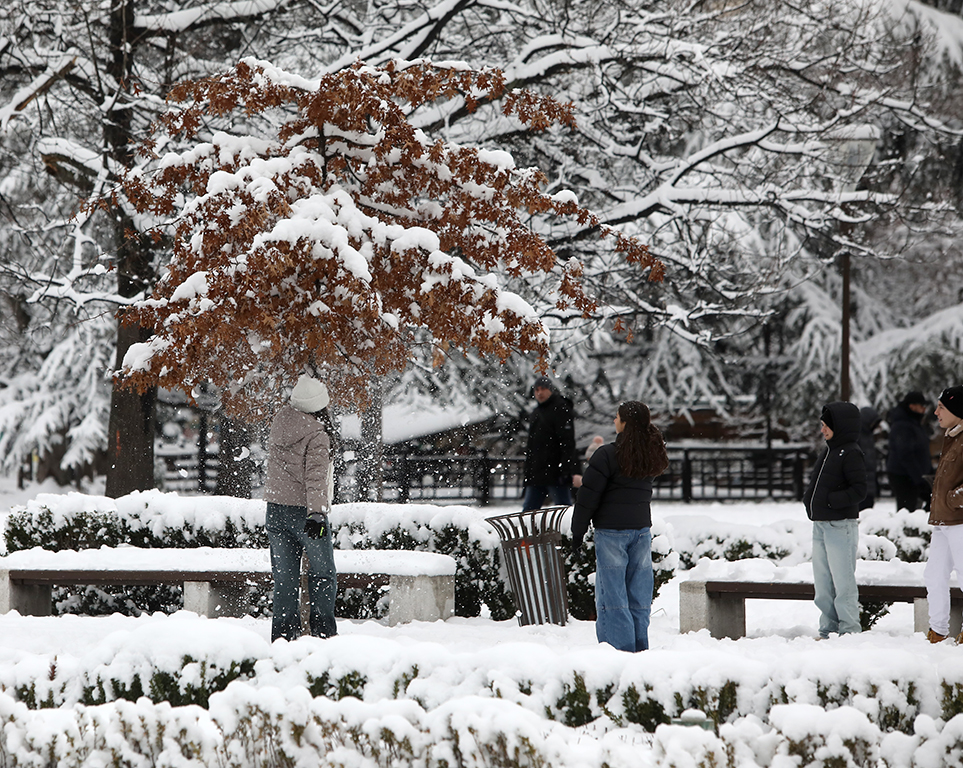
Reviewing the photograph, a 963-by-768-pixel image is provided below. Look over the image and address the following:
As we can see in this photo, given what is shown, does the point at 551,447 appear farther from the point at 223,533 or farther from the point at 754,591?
the point at 754,591

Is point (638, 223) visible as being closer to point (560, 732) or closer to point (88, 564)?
point (88, 564)

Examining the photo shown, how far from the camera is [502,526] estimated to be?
7.93m

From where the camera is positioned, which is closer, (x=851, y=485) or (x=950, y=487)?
(x=950, y=487)

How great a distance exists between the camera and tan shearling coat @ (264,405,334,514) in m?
6.55

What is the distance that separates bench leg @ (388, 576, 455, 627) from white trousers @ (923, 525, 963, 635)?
3.25 meters

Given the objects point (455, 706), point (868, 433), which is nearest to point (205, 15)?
point (455, 706)

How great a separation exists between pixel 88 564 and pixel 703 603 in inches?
176

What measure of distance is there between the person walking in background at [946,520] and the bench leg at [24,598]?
6.32m

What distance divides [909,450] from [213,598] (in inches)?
358

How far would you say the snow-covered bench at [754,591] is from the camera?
7.31 meters

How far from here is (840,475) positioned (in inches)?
283

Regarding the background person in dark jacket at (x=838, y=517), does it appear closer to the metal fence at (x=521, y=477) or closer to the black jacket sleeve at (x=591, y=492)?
the black jacket sleeve at (x=591, y=492)

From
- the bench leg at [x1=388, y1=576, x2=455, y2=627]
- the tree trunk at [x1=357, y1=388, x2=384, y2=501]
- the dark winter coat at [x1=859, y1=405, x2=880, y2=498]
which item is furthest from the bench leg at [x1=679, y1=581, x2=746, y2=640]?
the dark winter coat at [x1=859, y1=405, x2=880, y2=498]

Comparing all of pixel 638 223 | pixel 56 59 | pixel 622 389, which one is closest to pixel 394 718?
pixel 56 59
